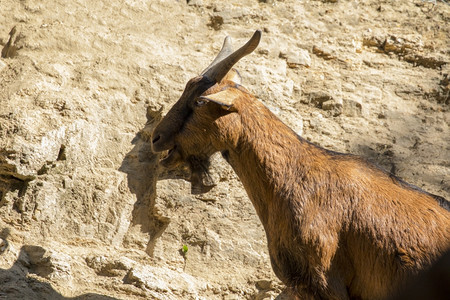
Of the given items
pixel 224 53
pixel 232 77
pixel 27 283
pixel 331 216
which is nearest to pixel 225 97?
pixel 232 77

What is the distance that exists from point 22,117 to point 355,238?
389cm

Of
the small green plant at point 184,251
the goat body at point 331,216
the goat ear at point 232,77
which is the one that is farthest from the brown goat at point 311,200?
the small green plant at point 184,251

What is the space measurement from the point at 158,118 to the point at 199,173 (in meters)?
1.60

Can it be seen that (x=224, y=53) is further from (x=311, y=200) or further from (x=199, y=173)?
(x=311, y=200)

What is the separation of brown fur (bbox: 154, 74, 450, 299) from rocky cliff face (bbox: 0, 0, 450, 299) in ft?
4.47

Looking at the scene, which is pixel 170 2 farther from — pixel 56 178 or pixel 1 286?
pixel 1 286

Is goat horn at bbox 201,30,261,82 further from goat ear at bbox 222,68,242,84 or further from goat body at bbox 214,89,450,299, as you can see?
goat body at bbox 214,89,450,299

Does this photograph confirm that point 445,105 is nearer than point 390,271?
No

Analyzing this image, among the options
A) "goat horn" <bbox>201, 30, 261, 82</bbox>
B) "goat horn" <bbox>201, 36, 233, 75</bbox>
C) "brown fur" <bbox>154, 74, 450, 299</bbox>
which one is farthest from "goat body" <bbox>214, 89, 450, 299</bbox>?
"goat horn" <bbox>201, 36, 233, 75</bbox>

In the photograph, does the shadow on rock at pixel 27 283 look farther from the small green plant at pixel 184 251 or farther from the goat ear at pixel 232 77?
the goat ear at pixel 232 77

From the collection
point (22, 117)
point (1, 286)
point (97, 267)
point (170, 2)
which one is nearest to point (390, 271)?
point (97, 267)

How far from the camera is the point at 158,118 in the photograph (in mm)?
7520

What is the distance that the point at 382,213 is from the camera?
525 cm

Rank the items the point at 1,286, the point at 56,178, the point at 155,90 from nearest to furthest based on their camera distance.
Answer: the point at 1,286 → the point at 56,178 → the point at 155,90
